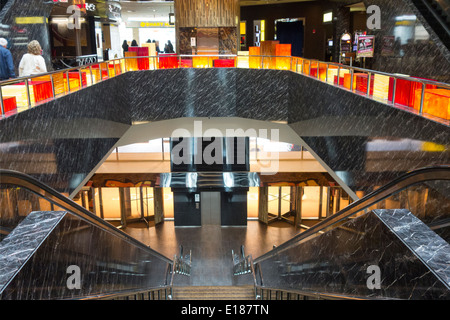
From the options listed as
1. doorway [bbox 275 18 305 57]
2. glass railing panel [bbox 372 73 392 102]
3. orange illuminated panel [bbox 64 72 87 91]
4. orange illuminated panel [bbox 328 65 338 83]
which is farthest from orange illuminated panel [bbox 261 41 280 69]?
doorway [bbox 275 18 305 57]

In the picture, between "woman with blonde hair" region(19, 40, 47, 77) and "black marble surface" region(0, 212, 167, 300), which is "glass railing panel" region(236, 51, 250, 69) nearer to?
"woman with blonde hair" region(19, 40, 47, 77)

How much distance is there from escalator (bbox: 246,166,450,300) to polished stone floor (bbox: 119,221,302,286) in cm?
522

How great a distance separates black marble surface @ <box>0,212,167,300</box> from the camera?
2500 mm

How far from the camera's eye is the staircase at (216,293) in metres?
8.15

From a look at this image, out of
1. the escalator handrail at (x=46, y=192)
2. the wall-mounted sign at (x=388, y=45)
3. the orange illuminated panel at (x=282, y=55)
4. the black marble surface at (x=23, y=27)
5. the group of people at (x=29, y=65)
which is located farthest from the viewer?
the orange illuminated panel at (x=282, y=55)

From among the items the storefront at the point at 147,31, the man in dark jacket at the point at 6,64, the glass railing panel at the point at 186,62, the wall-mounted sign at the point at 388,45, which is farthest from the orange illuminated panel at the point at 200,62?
the storefront at the point at 147,31

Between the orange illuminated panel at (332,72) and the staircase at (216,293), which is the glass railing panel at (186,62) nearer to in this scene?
the orange illuminated panel at (332,72)

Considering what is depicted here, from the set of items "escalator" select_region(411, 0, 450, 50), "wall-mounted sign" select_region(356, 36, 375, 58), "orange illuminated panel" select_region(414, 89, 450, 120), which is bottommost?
"orange illuminated panel" select_region(414, 89, 450, 120)

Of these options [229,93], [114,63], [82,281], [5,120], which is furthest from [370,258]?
[229,93]

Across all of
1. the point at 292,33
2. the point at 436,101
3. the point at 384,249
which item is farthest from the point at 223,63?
the point at 292,33

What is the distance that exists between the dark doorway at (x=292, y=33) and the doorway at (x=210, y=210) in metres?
15.9

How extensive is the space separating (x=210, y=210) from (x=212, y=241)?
167 cm

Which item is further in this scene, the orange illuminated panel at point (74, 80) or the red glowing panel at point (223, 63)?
the red glowing panel at point (223, 63)

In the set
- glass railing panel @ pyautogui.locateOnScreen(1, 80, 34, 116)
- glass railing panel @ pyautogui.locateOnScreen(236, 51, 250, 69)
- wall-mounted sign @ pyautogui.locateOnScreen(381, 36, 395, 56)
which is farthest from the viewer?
glass railing panel @ pyautogui.locateOnScreen(236, 51, 250, 69)
